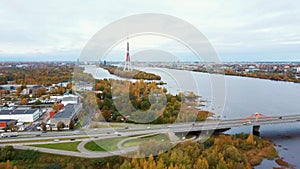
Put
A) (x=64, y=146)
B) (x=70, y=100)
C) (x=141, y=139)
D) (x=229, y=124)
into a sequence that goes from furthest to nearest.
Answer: (x=70, y=100) < (x=229, y=124) < (x=141, y=139) < (x=64, y=146)

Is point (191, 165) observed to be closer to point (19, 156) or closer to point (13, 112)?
point (19, 156)

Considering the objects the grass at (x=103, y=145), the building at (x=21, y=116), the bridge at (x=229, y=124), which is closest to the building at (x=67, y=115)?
the building at (x=21, y=116)

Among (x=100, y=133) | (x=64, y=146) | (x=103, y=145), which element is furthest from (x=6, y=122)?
(x=103, y=145)

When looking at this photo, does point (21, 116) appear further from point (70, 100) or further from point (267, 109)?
point (267, 109)

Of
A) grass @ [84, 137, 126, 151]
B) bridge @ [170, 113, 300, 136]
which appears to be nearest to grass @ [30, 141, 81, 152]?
grass @ [84, 137, 126, 151]

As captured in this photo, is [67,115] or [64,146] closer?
[64,146]

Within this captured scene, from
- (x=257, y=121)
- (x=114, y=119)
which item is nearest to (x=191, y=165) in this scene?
(x=114, y=119)

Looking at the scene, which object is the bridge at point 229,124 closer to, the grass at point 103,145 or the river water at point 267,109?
the river water at point 267,109
